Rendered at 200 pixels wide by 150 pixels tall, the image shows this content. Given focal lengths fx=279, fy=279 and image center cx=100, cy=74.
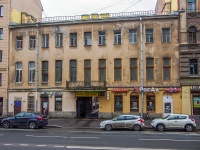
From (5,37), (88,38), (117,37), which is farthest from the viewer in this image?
(5,37)

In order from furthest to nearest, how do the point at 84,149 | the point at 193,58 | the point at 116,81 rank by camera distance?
the point at 116,81
the point at 193,58
the point at 84,149

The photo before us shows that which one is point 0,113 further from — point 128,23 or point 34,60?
point 128,23

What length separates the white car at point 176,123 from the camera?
72.5 ft

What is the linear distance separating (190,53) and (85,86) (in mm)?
12198

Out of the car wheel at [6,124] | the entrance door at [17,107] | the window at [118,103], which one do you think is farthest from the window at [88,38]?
the car wheel at [6,124]

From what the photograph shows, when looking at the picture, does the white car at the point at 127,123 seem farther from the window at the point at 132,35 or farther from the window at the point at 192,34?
the window at the point at 192,34

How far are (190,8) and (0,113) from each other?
26.0 meters

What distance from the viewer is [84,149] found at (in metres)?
12.8

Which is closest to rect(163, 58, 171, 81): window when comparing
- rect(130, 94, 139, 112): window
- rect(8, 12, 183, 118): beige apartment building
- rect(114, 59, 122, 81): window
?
rect(8, 12, 183, 118): beige apartment building

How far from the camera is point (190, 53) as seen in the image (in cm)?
3008

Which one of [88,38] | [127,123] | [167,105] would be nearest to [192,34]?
[167,105]

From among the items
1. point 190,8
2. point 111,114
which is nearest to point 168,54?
point 190,8

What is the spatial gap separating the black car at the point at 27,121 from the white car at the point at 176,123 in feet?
32.1

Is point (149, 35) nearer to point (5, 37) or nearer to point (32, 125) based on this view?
point (32, 125)
